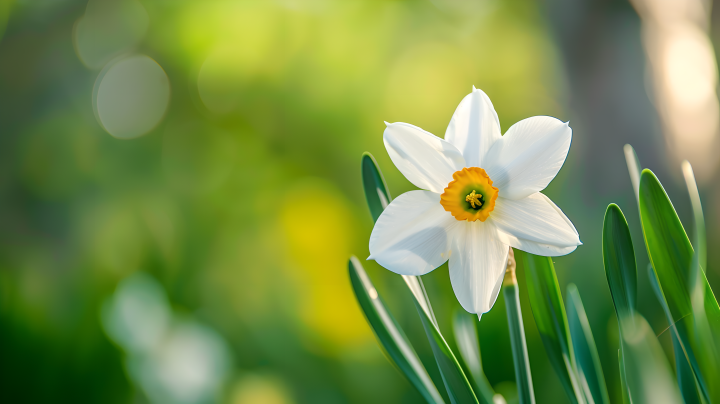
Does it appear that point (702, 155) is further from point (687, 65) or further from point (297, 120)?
point (297, 120)

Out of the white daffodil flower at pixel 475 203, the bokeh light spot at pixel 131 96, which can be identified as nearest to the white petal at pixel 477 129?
the white daffodil flower at pixel 475 203

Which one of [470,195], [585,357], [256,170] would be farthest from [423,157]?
[256,170]

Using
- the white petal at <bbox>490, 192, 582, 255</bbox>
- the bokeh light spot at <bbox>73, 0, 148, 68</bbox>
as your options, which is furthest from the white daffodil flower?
the bokeh light spot at <bbox>73, 0, 148, 68</bbox>

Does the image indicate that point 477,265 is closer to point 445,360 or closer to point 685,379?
point 445,360

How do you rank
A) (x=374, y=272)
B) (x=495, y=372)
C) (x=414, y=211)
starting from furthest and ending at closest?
(x=374, y=272), (x=495, y=372), (x=414, y=211)

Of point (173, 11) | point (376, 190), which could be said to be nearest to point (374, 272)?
point (376, 190)

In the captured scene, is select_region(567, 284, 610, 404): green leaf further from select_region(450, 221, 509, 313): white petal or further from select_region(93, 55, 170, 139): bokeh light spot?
select_region(93, 55, 170, 139): bokeh light spot

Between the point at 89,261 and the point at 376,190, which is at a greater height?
the point at 89,261
